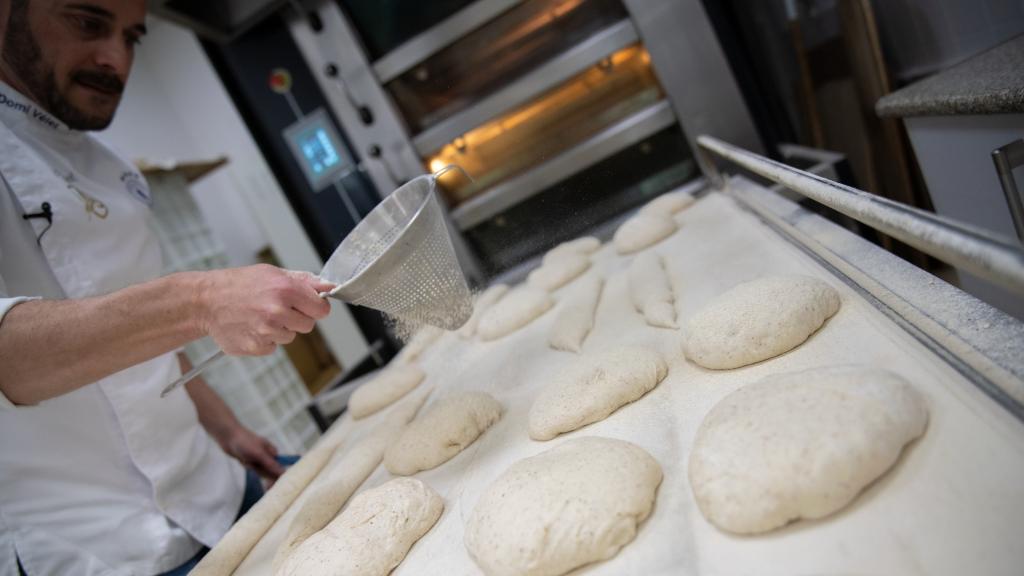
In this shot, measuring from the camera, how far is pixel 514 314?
1703mm

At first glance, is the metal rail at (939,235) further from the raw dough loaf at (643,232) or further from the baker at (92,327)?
the raw dough loaf at (643,232)

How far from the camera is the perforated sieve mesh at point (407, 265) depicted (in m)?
1.01

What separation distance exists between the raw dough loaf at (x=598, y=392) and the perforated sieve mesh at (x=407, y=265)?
1.03ft

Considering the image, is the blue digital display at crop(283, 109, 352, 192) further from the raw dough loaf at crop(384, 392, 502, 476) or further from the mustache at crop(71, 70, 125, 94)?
the raw dough loaf at crop(384, 392, 502, 476)

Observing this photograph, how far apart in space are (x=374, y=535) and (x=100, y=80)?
1395mm

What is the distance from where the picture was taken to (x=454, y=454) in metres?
1.16

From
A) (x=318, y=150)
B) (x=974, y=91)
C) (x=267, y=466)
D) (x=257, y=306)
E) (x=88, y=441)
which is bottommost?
(x=267, y=466)

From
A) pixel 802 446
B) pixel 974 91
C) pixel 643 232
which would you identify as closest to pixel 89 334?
pixel 802 446

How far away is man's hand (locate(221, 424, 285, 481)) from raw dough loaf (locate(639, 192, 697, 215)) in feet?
4.91

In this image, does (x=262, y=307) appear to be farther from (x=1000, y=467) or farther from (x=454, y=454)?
(x=1000, y=467)

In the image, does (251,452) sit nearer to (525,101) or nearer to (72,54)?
(72,54)

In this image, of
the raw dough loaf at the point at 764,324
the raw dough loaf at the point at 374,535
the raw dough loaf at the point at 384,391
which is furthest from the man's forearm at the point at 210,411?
the raw dough loaf at the point at 764,324

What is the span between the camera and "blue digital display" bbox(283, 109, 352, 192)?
2.41 m

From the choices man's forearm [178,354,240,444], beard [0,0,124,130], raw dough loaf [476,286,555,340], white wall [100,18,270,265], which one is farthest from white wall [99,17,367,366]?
raw dough loaf [476,286,555,340]
